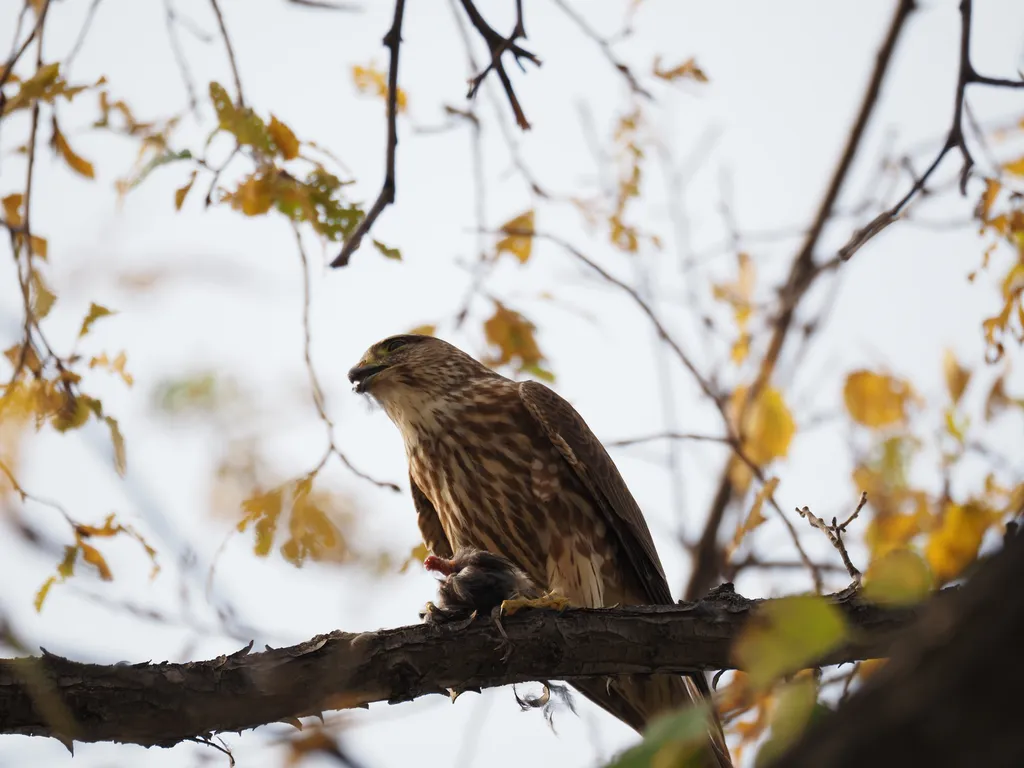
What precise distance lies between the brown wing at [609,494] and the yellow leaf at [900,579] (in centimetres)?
305

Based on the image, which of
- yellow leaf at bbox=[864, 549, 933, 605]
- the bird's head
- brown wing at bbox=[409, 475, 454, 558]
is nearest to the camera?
yellow leaf at bbox=[864, 549, 933, 605]

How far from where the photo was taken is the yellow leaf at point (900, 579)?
1401 millimetres

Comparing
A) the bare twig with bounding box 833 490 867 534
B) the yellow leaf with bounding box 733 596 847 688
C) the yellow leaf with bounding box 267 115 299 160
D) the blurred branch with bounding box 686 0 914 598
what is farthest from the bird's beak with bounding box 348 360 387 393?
the yellow leaf with bounding box 733 596 847 688

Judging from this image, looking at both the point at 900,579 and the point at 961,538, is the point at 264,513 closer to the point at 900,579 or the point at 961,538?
the point at 961,538

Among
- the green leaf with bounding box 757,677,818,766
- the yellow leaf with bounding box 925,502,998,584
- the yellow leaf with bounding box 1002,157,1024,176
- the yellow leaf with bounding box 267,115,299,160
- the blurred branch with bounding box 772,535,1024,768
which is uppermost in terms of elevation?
the yellow leaf with bounding box 1002,157,1024,176

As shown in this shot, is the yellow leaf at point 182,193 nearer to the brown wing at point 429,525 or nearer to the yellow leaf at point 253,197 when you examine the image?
the yellow leaf at point 253,197

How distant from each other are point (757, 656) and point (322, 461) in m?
2.69

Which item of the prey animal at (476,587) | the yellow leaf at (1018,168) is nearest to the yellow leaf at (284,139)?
the prey animal at (476,587)

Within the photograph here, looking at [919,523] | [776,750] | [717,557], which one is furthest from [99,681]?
[717,557]

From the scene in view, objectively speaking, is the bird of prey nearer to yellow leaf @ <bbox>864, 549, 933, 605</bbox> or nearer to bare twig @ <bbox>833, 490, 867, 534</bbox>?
bare twig @ <bbox>833, 490, 867, 534</bbox>

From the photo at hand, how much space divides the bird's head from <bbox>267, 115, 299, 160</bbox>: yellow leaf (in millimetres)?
1837

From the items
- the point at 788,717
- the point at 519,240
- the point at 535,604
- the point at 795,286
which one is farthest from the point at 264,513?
the point at 795,286

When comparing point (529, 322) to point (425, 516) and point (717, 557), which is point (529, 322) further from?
point (717, 557)

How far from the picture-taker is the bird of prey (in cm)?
447
